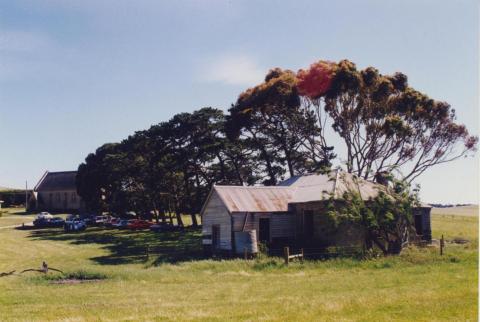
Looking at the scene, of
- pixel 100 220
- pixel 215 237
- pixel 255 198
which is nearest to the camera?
pixel 215 237

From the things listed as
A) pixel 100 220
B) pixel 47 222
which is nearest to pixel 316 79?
pixel 100 220

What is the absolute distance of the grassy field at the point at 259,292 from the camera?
512 inches

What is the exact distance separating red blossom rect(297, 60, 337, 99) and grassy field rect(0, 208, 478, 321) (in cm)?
1706

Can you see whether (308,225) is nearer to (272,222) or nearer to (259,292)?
(272,222)

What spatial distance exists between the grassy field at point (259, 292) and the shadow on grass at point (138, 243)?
2.68 ft

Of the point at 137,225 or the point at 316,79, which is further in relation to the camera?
the point at 137,225

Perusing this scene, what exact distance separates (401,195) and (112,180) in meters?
45.9

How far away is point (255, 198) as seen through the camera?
37.1 meters

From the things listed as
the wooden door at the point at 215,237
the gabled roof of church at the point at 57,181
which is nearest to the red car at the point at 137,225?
the wooden door at the point at 215,237

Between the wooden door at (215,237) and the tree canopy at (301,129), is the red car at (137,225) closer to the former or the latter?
the tree canopy at (301,129)

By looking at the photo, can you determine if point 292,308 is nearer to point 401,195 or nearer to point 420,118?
point 401,195

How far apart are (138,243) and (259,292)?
95.5 ft

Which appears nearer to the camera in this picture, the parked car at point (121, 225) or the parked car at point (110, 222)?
the parked car at point (121, 225)

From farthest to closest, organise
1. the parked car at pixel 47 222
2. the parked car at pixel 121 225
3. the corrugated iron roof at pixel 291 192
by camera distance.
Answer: the parked car at pixel 47 222
the parked car at pixel 121 225
the corrugated iron roof at pixel 291 192
